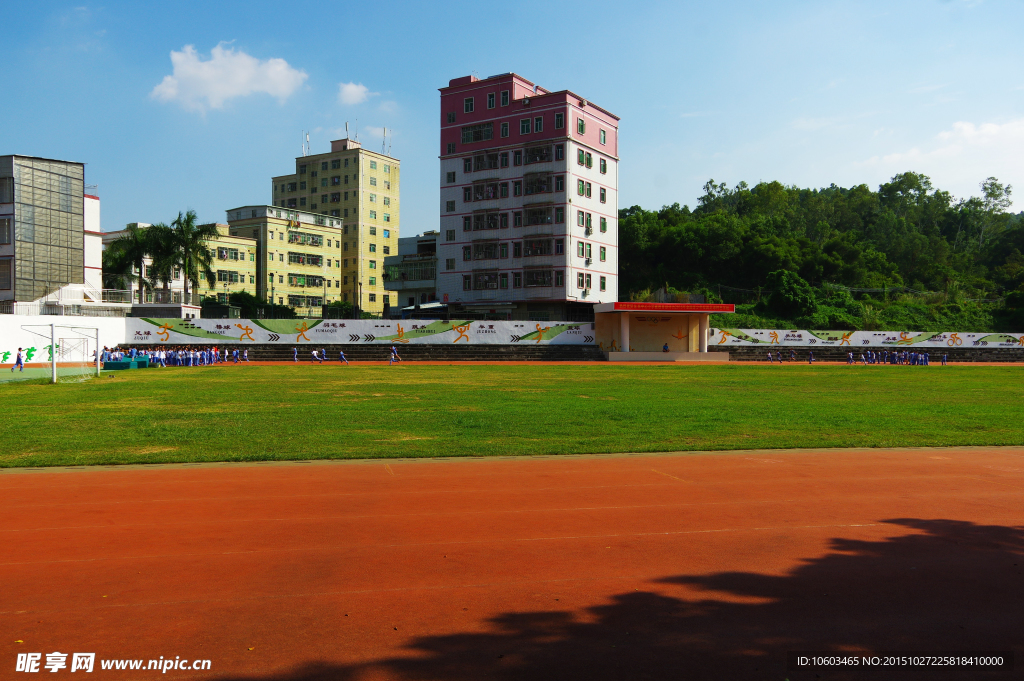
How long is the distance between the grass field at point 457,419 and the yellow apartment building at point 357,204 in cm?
7263

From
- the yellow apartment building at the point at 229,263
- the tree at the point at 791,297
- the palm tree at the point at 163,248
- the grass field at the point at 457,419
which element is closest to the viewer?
the grass field at the point at 457,419

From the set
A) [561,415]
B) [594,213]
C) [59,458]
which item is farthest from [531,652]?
[594,213]

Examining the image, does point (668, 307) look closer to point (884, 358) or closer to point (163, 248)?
point (884, 358)

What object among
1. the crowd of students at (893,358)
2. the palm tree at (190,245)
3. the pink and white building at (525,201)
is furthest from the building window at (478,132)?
the crowd of students at (893,358)

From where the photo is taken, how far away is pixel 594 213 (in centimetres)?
6819

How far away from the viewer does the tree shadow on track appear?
441 centimetres

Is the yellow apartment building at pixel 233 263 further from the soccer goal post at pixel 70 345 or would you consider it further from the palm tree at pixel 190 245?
the soccer goal post at pixel 70 345

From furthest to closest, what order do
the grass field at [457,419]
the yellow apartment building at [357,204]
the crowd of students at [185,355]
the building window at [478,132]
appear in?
1. the yellow apartment building at [357,204]
2. the building window at [478,132]
3. the crowd of students at [185,355]
4. the grass field at [457,419]

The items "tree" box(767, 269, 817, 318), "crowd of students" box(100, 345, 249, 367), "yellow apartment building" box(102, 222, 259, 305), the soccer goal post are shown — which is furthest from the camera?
"yellow apartment building" box(102, 222, 259, 305)

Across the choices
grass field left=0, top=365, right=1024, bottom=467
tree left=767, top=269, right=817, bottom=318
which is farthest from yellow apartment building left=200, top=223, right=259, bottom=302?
tree left=767, top=269, right=817, bottom=318

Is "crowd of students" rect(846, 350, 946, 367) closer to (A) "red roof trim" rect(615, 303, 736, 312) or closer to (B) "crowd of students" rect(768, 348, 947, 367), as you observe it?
(B) "crowd of students" rect(768, 348, 947, 367)

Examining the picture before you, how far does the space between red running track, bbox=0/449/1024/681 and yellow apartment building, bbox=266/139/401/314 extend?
89.7m

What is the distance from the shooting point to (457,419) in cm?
1709

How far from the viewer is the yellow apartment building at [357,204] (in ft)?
327
